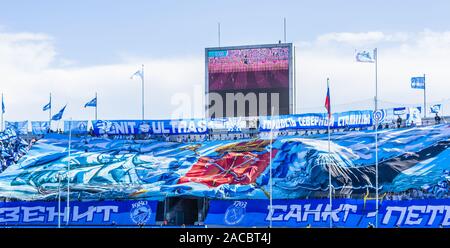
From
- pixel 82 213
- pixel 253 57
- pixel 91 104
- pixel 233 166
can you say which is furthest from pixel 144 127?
pixel 82 213

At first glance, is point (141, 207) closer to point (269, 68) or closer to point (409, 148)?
point (269, 68)

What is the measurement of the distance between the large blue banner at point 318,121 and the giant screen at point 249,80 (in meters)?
1.10

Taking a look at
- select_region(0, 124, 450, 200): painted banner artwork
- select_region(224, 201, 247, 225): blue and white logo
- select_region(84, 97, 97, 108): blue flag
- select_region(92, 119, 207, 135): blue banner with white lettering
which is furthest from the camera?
select_region(84, 97, 97, 108): blue flag

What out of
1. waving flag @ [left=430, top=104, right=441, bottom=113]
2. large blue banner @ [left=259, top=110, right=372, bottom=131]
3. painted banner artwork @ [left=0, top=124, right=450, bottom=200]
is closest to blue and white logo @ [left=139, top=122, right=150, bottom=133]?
painted banner artwork @ [left=0, top=124, right=450, bottom=200]

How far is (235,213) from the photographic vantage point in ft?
181

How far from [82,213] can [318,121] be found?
66.5ft

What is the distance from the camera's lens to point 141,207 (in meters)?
57.3

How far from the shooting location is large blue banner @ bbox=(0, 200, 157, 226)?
2237 inches

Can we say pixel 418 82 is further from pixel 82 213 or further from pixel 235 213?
pixel 82 213

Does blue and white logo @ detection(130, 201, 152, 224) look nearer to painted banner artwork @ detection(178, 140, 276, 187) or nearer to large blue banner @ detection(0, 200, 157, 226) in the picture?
large blue banner @ detection(0, 200, 157, 226)

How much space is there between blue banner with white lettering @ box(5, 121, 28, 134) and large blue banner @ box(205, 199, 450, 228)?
2239cm

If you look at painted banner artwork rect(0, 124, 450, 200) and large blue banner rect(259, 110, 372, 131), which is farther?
large blue banner rect(259, 110, 372, 131)
